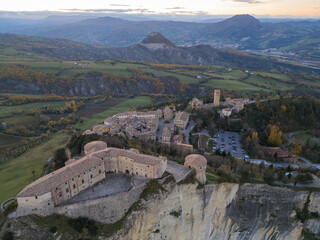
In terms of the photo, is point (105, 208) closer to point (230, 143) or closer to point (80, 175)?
point (80, 175)

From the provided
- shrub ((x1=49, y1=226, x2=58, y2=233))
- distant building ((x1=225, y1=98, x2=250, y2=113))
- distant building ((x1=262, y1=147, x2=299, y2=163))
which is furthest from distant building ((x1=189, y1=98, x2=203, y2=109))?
shrub ((x1=49, y1=226, x2=58, y2=233))

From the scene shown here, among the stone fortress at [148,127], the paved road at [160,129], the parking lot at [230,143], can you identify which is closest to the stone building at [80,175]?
the stone fortress at [148,127]

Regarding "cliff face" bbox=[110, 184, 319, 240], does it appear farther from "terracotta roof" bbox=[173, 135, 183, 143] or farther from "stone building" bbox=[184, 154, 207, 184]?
"terracotta roof" bbox=[173, 135, 183, 143]

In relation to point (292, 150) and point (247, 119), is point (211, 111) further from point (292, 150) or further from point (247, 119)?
point (292, 150)

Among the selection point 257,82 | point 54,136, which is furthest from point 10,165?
point 257,82

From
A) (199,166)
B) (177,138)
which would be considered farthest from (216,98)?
(199,166)

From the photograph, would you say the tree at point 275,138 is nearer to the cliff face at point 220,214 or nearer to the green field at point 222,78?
the cliff face at point 220,214
